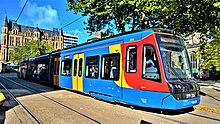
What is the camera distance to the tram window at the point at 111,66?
1022 cm

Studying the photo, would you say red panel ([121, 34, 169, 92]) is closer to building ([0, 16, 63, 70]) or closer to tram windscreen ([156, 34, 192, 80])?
tram windscreen ([156, 34, 192, 80])

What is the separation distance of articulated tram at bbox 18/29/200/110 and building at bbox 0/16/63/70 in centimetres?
10089

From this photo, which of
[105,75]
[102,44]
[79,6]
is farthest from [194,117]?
[79,6]

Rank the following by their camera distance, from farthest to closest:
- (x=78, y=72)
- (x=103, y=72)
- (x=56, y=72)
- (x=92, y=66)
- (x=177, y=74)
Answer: (x=56, y=72) → (x=78, y=72) → (x=92, y=66) → (x=103, y=72) → (x=177, y=74)

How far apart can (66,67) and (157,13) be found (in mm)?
7773

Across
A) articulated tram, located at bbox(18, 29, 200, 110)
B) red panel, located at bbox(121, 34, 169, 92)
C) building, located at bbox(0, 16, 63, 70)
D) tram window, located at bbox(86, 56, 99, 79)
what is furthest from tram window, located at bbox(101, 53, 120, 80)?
building, located at bbox(0, 16, 63, 70)

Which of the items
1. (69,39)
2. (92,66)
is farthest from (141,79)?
(69,39)

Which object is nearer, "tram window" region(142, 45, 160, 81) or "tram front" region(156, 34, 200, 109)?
"tram front" region(156, 34, 200, 109)

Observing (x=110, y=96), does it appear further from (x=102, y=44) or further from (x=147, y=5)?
(x=147, y=5)

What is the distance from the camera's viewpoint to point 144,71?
8.60 meters

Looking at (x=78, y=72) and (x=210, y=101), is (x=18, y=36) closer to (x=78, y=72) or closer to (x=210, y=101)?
(x=78, y=72)

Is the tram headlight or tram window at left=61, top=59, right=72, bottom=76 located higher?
tram window at left=61, top=59, right=72, bottom=76

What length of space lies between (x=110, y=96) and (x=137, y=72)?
7.53ft

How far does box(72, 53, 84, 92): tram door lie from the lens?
13.8m
